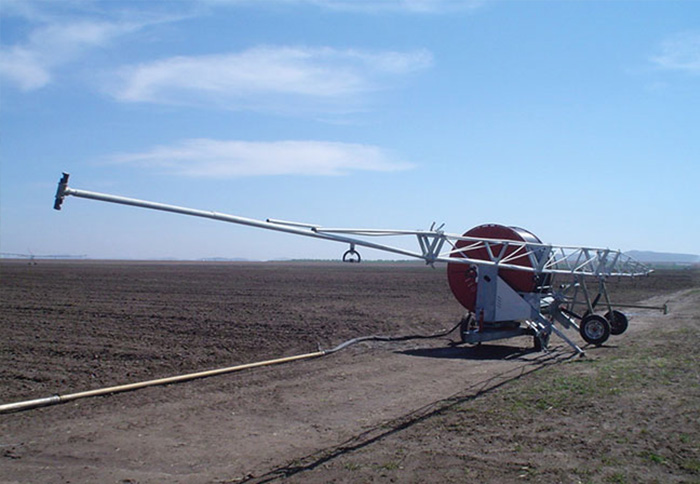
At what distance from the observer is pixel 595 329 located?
16281 mm

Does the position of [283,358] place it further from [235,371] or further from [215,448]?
[215,448]

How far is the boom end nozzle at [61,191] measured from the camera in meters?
6.99

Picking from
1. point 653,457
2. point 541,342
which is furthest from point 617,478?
point 541,342

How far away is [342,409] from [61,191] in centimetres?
504

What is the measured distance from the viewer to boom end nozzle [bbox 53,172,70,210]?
22.9 feet

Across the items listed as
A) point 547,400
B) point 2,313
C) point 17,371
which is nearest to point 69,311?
point 2,313

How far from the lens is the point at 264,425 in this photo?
895cm

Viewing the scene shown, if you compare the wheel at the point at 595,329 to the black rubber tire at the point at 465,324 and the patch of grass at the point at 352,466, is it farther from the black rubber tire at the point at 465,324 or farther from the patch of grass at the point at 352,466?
the patch of grass at the point at 352,466

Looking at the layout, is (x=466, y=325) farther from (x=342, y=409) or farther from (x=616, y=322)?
(x=342, y=409)

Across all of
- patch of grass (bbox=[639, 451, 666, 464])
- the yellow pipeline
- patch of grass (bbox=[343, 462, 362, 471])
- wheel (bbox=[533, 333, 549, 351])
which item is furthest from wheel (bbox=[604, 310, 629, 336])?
patch of grass (bbox=[343, 462, 362, 471])

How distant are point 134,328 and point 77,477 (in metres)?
11.5

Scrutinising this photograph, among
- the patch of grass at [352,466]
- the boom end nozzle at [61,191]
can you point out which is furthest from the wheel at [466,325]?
the boom end nozzle at [61,191]

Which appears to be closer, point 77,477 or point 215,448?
point 77,477

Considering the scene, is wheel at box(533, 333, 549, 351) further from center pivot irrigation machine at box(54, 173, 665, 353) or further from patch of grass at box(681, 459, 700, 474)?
patch of grass at box(681, 459, 700, 474)
